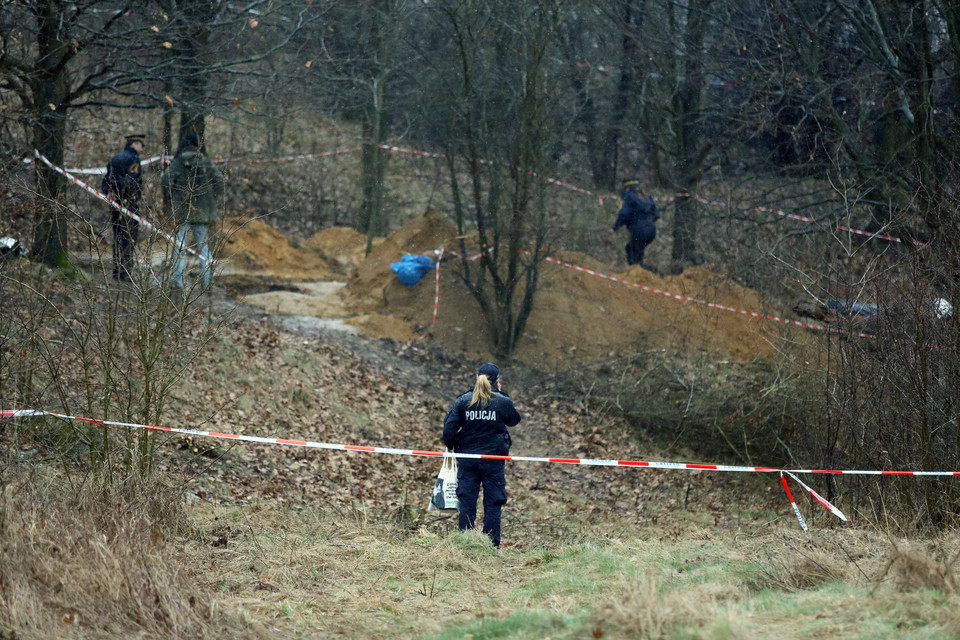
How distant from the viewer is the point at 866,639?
16.1 ft

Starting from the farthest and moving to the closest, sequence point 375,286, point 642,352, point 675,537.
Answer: point 375,286
point 642,352
point 675,537

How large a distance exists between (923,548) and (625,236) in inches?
683

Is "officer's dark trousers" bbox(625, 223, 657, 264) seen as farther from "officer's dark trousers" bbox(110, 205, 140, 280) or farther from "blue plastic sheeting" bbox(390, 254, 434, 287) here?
"officer's dark trousers" bbox(110, 205, 140, 280)

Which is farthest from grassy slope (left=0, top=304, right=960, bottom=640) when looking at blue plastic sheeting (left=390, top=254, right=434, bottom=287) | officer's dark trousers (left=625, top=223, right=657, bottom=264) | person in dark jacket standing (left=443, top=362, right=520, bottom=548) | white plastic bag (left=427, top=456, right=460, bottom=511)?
officer's dark trousers (left=625, top=223, right=657, bottom=264)

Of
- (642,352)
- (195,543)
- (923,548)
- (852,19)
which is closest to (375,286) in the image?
(642,352)

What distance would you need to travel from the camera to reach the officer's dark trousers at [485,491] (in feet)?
28.4

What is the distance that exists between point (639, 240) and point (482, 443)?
11522 mm

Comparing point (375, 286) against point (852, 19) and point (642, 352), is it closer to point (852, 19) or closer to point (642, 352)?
point (642, 352)

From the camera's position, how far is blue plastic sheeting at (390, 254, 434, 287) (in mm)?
17125

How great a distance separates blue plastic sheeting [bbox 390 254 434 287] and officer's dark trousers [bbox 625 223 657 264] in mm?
4686

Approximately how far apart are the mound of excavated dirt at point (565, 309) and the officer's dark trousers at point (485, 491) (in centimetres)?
710

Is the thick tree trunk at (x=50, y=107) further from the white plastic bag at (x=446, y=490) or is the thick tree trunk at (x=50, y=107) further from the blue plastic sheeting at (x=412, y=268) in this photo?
the white plastic bag at (x=446, y=490)

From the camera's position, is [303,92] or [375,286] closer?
[375,286]

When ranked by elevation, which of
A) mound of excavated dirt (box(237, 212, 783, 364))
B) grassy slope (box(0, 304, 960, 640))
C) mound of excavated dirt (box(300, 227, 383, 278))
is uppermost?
mound of excavated dirt (box(300, 227, 383, 278))
